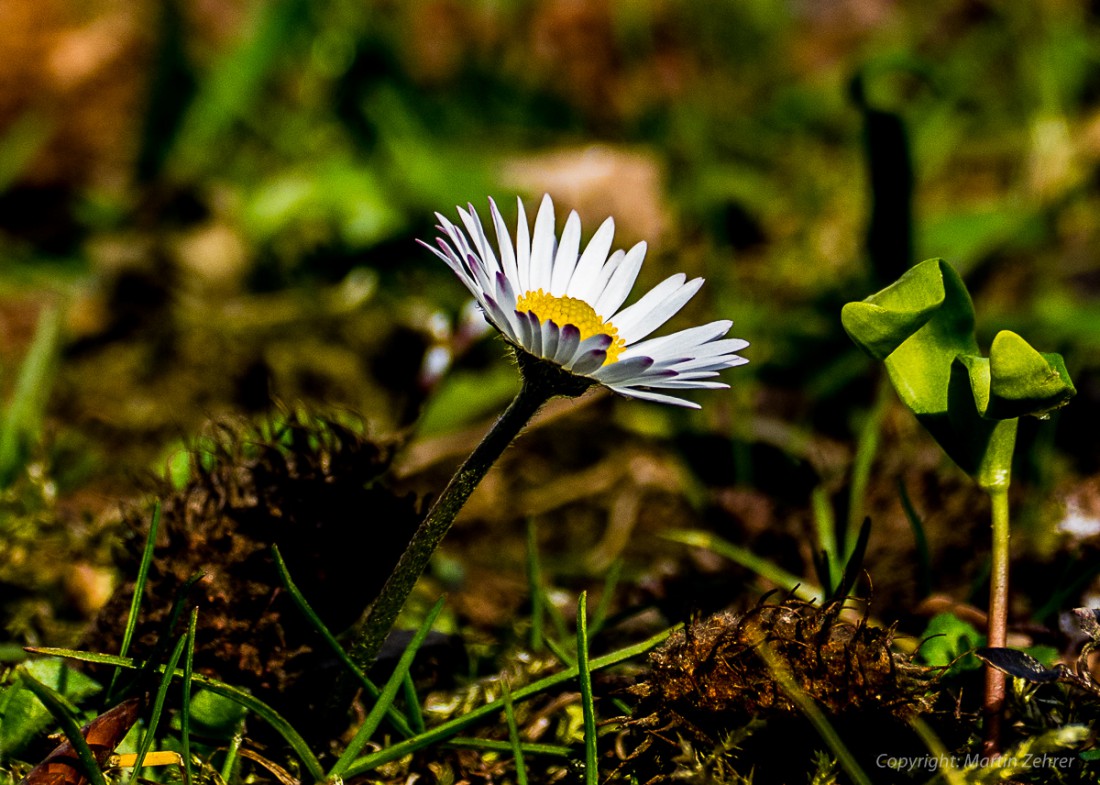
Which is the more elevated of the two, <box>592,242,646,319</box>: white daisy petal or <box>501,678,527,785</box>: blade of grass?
<box>592,242,646,319</box>: white daisy petal

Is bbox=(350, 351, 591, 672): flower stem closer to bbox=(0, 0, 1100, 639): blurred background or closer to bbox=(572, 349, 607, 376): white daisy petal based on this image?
bbox=(572, 349, 607, 376): white daisy petal

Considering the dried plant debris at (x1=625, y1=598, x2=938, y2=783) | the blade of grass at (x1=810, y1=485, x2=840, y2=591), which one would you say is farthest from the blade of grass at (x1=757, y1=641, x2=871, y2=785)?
the blade of grass at (x1=810, y1=485, x2=840, y2=591)

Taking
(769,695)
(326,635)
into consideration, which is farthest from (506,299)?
(769,695)

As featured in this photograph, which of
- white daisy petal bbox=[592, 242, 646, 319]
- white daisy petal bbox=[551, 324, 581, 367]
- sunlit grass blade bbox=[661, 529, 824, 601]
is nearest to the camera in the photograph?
white daisy petal bbox=[551, 324, 581, 367]

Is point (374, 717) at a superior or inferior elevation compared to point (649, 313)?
inferior

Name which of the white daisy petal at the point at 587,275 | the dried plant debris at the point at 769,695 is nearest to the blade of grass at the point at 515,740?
the dried plant debris at the point at 769,695

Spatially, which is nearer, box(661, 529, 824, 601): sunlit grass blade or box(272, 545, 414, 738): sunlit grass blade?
box(272, 545, 414, 738): sunlit grass blade

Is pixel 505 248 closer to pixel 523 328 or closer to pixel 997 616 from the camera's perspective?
pixel 523 328

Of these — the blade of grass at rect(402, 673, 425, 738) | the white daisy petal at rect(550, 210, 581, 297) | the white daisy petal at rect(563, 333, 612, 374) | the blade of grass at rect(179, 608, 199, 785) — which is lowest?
the blade of grass at rect(402, 673, 425, 738)
